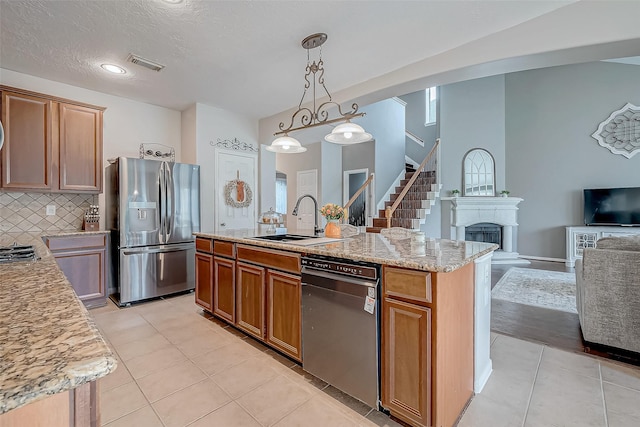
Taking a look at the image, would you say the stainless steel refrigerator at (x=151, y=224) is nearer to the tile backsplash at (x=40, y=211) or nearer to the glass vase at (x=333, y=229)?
the tile backsplash at (x=40, y=211)

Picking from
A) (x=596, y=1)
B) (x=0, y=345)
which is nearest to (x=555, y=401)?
(x=0, y=345)

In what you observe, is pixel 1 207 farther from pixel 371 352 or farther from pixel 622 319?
pixel 622 319

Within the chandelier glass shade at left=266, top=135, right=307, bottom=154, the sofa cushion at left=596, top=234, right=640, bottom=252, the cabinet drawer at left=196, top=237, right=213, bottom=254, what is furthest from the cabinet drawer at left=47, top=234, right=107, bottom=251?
the sofa cushion at left=596, top=234, right=640, bottom=252

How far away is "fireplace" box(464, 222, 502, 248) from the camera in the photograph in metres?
6.98

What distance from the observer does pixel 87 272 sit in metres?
3.46

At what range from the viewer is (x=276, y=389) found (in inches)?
78.5

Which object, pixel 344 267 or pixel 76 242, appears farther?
pixel 76 242

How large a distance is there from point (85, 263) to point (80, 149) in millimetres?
1375

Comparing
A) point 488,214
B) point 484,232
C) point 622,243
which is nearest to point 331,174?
point 488,214

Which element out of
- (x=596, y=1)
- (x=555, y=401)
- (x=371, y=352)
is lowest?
(x=555, y=401)

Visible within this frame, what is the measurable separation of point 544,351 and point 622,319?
636mm

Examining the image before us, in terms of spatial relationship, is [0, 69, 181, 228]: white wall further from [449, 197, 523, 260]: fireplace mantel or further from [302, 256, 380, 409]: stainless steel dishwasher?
[449, 197, 523, 260]: fireplace mantel

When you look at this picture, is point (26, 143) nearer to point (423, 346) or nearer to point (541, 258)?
point (423, 346)

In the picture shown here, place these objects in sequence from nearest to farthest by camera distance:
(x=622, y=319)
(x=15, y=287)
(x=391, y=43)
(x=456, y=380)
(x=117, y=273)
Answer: (x=15, y=287) < (x=456, y=380) < (x=622, y=319) < (x=391, y=43) < (x=117, y=273)
